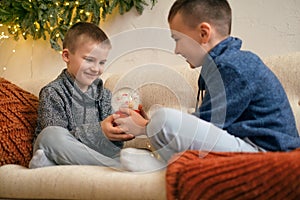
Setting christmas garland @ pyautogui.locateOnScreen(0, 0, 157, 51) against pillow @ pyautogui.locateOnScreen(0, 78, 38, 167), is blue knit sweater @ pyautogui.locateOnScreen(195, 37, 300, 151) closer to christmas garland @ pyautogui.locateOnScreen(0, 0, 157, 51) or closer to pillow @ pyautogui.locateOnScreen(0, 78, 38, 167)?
pillow @ pyautogui.locateOnScreen(0, 78, 38, 167)

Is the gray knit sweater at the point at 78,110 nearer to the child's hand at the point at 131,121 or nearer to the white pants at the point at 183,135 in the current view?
the child's hand at the point at 131,121

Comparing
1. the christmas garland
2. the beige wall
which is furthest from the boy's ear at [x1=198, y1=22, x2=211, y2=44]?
the christmas garland

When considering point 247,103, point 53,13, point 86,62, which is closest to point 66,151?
point 86,62

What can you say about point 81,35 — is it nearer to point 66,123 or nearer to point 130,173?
point 66,123

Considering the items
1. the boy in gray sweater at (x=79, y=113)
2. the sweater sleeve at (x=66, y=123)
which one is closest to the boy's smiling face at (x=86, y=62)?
the boy in gray sweater at (x=79, y=113)

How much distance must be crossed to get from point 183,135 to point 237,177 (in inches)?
10.3

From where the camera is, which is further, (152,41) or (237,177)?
(152,41)

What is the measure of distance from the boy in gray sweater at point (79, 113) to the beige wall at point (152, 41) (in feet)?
0.32

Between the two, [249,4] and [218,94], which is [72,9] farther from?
[218,94]

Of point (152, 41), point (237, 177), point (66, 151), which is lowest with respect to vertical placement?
point (66, 151)

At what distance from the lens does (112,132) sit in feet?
5.17

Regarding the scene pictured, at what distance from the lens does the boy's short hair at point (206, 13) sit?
1551 millimetres

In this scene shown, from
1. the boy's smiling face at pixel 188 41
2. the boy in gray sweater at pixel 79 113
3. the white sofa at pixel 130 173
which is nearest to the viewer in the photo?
the white sofa at pixel 130 173

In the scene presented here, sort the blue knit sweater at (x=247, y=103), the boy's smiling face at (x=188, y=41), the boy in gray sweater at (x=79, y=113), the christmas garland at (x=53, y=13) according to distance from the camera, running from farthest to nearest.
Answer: the christmas garland at (x=53, y=13) < the boy in gray sweater at (x=79, y=113) < the boy's smiling face at (x=188, y=41) < the blue knit sweater at (x=247, y=103)
